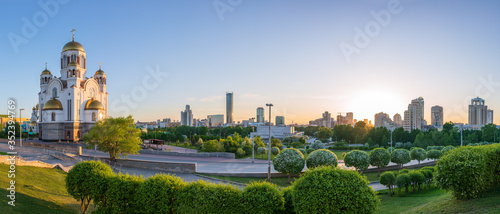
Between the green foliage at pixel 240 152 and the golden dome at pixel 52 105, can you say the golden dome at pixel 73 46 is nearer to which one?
the golden dome at pixel 52 105

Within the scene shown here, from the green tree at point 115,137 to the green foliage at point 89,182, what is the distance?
1239cm

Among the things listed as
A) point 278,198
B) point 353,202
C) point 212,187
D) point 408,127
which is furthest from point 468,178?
point 408,127

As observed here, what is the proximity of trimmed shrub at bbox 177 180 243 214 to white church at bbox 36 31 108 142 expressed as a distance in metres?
44.7

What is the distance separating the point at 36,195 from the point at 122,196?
4.20 meters

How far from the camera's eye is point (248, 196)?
9055 mm

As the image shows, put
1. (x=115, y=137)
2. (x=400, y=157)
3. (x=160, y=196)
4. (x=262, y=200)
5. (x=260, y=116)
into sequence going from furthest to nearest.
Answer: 1. (x=260, y=116)
2. (x=400, y=157)
3. (x=115, y=137)
4. (x=160, y=196)
5. (x=262, y=200)

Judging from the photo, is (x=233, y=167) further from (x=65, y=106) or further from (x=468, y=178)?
(x=65, y=106)

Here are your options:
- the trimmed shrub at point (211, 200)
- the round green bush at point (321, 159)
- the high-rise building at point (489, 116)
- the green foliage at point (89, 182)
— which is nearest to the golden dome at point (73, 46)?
the green foliage at point (89, 182)

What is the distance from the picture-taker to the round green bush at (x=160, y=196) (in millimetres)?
9820

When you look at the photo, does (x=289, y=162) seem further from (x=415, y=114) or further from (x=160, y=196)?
(x=415, y=114)

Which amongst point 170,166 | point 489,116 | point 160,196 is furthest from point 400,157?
point 489,116

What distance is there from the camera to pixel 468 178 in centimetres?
1046

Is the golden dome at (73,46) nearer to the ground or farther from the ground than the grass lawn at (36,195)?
farther from the ground

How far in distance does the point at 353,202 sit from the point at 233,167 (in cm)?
1876
